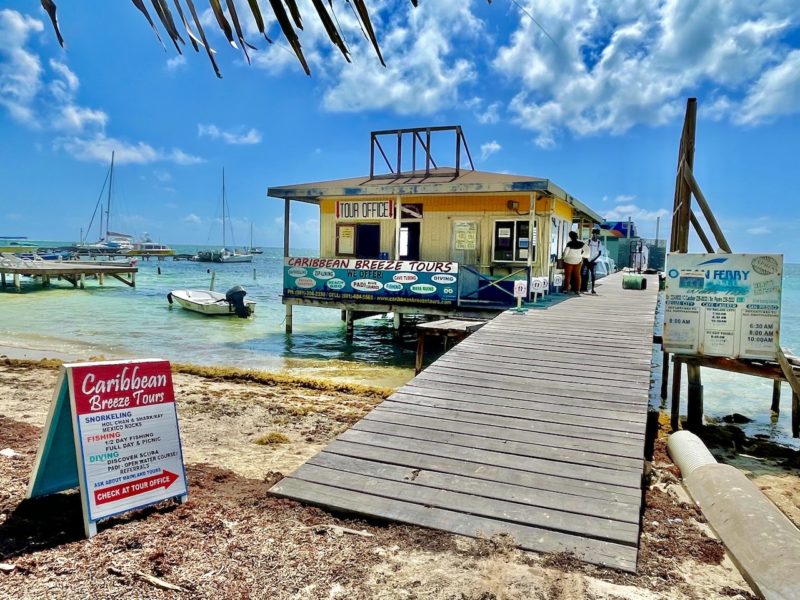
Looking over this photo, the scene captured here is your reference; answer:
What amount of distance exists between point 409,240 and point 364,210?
1.69 meters

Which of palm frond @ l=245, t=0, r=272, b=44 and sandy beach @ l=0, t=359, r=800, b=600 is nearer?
palm frond @ l=245, t=0, r=272, b=44

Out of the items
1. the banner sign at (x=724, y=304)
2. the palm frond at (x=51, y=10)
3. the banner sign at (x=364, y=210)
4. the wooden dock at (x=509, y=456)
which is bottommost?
the wooden dock at (x=509, y=456)

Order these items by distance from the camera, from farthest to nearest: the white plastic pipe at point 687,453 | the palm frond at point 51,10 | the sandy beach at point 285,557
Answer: the white plastic pipe at point 687,453 < the sandy beach at point 285,557 < the palm frond at point 51,10

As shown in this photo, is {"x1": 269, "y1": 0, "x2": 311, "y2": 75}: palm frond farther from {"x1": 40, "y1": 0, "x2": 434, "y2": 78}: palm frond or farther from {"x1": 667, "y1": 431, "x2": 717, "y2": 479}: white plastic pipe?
{"x1": 667, "y1": 431, "x2": 717, "y2": 479}: white plastic pipe

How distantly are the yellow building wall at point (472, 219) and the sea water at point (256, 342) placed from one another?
290 centimetres

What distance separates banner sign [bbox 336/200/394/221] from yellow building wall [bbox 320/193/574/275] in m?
0.19

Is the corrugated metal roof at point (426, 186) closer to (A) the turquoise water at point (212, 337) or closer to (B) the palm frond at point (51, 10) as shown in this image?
(A) the turquoise water at point (212, 337)

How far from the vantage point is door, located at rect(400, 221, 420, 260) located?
667 inches

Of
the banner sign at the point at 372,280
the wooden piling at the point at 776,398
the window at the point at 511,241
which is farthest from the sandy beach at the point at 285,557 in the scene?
the window at the point at 511,241

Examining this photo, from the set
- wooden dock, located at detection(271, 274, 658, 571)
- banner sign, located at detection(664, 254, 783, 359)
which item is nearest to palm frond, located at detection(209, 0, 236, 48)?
wooden dock, located at detection(271, 274, 658, 571)

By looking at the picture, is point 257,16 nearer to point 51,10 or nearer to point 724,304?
point 51,10

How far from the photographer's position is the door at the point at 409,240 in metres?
17.0

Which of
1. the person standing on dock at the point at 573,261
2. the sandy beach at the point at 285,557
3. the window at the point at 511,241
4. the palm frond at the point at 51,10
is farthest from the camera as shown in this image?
the window at the point at 511,241

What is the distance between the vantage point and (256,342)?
17.7 m
